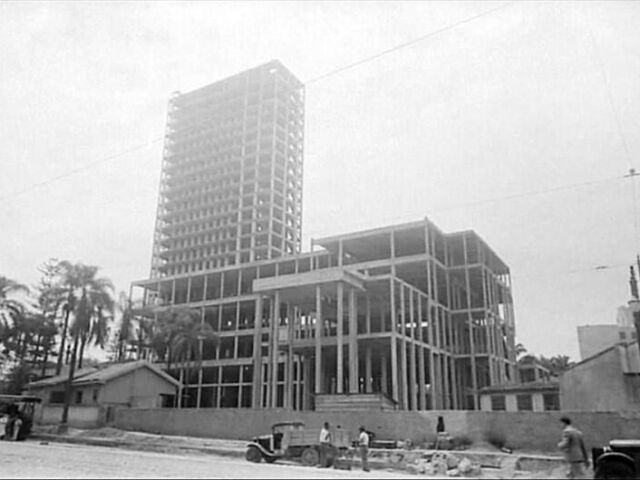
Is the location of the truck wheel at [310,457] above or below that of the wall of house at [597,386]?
below

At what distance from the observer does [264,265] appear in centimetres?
7025

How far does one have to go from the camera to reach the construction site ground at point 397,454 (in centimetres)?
1877

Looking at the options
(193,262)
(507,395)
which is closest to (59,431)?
(507,395)

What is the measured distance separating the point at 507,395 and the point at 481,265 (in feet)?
66.0

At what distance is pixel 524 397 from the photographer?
1499 inches

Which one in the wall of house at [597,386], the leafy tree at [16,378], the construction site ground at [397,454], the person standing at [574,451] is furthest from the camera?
the leafy tree at [16,378]

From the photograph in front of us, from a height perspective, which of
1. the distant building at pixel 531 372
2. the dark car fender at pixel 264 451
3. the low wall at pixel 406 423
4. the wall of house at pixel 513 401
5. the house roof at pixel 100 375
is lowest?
the dark car fender at pixel 264 451

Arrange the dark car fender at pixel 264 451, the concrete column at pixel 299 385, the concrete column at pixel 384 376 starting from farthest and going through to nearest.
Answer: the concrete column at pixel 299 385, the concrete column at pixel 384 376, the dark car fender at pixel 264 451

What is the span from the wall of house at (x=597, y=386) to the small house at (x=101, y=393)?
26792 millimetres

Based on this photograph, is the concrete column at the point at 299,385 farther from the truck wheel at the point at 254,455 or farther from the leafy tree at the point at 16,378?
the truck wheel at the point at 254,455

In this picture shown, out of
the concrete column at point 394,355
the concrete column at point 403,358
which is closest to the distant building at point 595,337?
the concrete column at point 403,358

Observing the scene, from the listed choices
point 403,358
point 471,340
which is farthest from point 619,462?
point 471,340

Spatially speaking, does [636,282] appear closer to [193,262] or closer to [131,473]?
[131,473]

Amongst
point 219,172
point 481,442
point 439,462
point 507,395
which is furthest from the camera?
point 219,172
